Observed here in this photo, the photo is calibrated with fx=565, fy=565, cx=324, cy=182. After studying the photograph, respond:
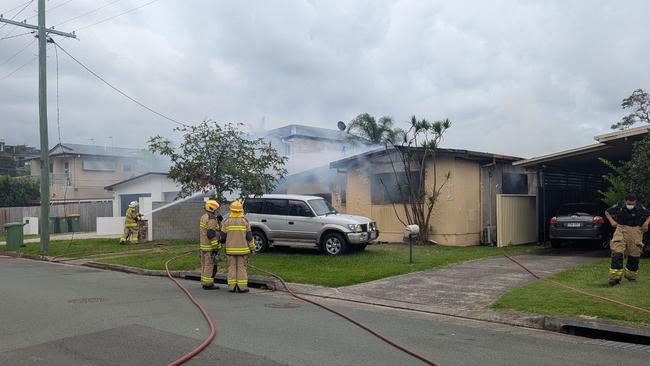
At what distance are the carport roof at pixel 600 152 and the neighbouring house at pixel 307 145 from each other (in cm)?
711

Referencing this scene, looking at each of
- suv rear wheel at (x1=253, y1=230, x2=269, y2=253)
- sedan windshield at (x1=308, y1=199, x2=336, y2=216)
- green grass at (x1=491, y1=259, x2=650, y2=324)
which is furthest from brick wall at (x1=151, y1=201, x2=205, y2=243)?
green grass at (x1=491, y1=259, x2=650, y2=324)

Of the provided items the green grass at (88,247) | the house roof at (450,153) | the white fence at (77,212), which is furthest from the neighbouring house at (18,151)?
the house roof at (450,153)

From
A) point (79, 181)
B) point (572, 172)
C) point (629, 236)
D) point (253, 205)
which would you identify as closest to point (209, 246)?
point (253, 205)

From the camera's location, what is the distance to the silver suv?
1513cm

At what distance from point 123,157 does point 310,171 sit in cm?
2539

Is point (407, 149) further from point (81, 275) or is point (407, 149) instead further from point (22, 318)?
point (22, 318)

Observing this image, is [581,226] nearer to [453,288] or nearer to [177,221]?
[453,288]

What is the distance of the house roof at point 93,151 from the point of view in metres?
40.0

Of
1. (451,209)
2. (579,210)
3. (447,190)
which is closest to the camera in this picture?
(579,210)

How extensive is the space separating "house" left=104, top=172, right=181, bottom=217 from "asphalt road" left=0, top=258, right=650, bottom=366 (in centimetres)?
2102

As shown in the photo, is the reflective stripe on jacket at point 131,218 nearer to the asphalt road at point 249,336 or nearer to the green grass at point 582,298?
the asphalt road at point 249,336

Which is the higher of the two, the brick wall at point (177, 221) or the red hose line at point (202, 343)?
the brick wall at point (177, 221)

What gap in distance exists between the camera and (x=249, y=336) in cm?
676

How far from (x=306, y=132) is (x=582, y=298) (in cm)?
1789
